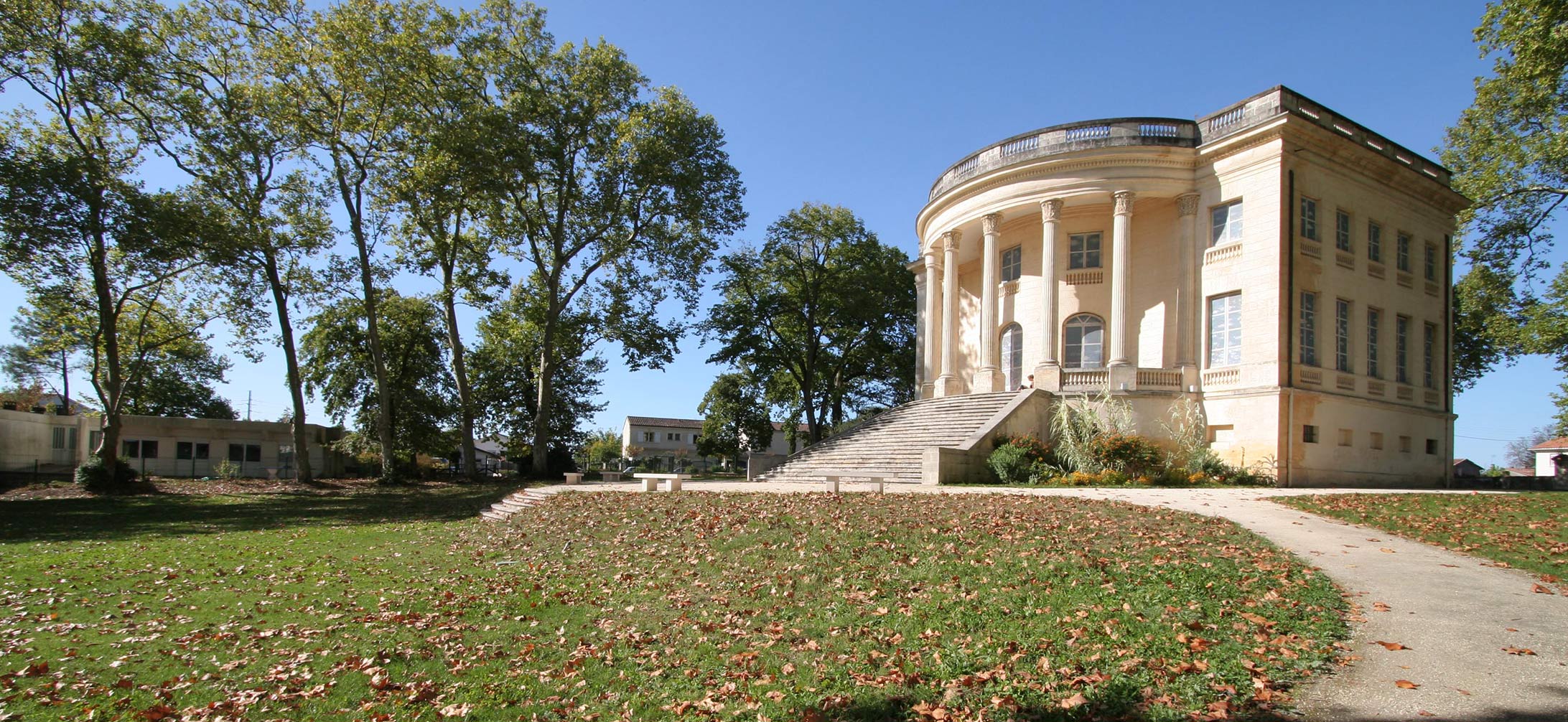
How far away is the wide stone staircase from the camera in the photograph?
2389 centimetres

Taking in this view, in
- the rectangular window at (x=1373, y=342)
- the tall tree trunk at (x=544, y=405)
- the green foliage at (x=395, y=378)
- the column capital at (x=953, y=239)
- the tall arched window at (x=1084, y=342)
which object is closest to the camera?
the rectangular window at (x=1373, y=342)

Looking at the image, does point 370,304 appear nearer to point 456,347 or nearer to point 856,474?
point 456,347

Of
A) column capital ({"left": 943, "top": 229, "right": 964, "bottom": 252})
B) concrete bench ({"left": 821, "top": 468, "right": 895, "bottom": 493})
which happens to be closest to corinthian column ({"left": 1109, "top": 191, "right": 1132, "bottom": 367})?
column capital ({"left": 943, "top": 229, "right": 964, "bottom": 252})

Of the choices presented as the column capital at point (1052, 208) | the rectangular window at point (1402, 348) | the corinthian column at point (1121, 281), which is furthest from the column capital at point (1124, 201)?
the rectangular window at point (1402, 348)

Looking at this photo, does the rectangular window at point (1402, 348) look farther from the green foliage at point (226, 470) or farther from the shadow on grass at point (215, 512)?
the green foliage at point (226, 470)

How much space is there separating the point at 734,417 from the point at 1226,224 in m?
32.4

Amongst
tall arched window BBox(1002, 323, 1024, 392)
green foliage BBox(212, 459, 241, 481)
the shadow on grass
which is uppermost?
tall arched window BBox(1002, 323, 1024, 392)

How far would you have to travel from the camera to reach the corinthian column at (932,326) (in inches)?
1262

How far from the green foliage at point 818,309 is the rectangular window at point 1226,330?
1662 cm

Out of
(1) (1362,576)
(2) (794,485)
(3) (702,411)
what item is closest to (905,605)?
(1) (1362,576)

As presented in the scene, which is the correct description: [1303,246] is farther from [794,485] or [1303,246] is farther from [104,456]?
[104,456]

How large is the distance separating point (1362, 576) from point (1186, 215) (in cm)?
2026

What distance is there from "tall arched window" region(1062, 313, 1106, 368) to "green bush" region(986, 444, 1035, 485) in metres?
8.36

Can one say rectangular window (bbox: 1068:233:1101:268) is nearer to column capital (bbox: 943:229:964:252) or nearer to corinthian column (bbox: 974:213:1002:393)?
corinthian column (bbox: 974:213:1002:393)
